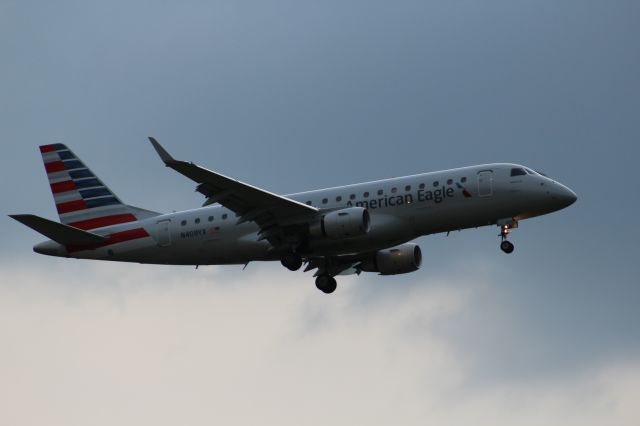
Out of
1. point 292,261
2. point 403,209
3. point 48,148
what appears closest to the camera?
point 403,209

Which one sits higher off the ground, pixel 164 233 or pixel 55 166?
pixel 55 166

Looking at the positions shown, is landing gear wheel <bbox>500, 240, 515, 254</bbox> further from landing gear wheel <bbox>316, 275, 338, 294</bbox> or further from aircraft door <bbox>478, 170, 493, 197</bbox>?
landing gear wheel <bbox>316, 275, 338, 294</bbox>

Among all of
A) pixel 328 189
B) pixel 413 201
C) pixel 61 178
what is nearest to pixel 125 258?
pixel 61 178

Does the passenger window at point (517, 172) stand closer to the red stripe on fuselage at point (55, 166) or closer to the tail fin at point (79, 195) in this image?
the tail fin at point (79, 195)

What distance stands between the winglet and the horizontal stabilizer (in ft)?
26.7

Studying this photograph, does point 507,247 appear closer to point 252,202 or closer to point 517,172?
point 517,172

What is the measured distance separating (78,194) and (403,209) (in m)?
17.3

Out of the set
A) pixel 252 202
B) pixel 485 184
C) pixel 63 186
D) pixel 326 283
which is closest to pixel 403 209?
pixel 485 184

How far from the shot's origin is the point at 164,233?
175 ft

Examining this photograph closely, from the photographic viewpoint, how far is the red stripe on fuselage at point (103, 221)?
55.3 metres

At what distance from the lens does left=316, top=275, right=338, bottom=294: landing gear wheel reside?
55.5 metres

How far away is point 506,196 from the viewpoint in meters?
48.3

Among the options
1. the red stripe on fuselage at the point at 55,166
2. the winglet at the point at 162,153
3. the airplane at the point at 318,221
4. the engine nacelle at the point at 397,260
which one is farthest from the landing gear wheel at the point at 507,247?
the red stripe on fuselage at the point at 55,166

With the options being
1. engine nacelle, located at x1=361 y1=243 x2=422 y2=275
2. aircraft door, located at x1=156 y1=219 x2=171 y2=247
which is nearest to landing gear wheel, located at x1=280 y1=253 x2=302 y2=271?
aircraft door, located at x1=156 y1=219 x2=171 y2=247
